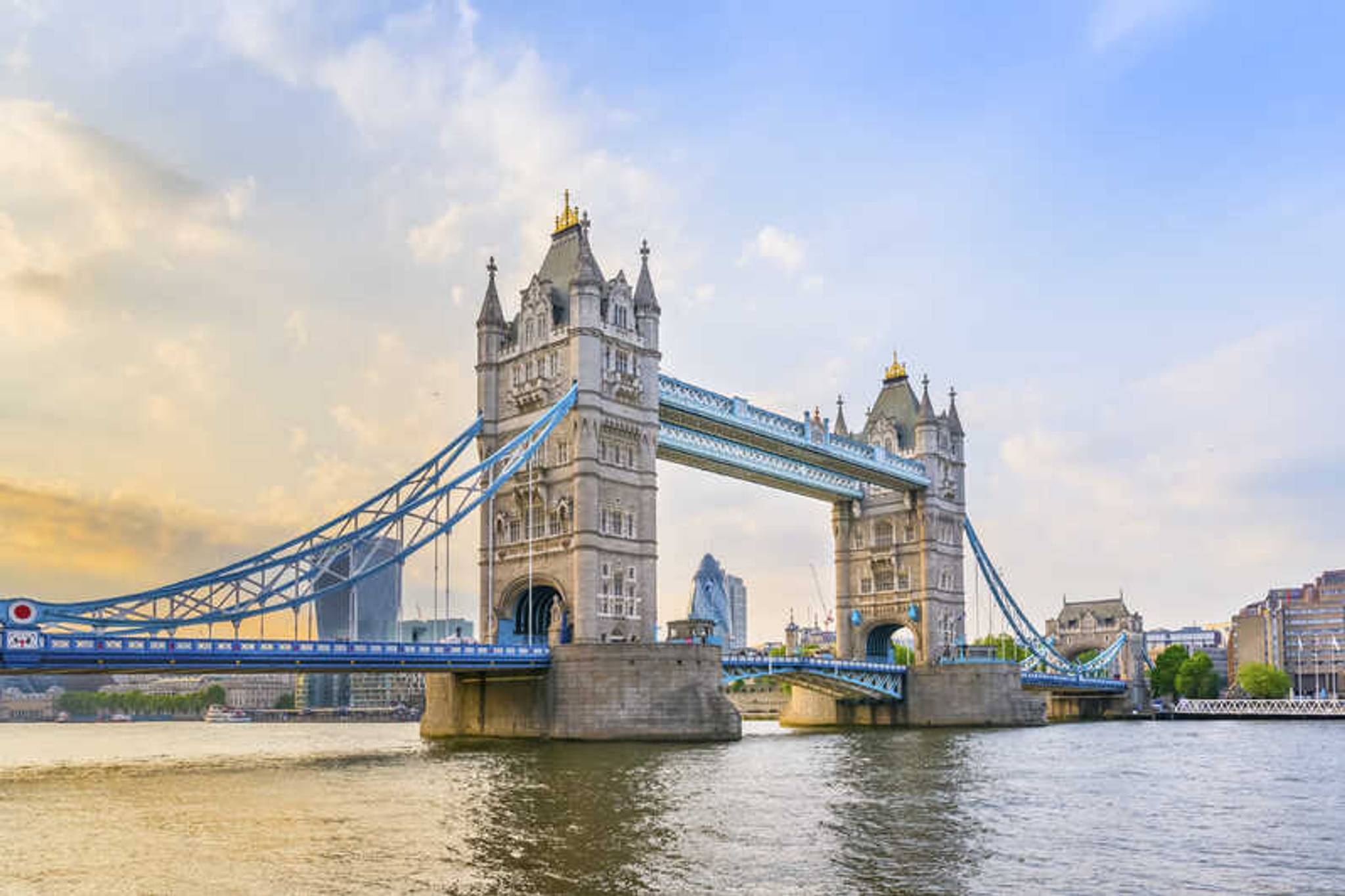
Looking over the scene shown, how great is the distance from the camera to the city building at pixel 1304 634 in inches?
7195

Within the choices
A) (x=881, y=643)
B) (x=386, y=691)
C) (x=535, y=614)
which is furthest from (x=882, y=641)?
(x=386, y=691)

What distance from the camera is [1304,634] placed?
618 ft

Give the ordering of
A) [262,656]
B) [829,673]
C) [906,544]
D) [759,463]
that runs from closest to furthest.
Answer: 1. [262,656]
2. [829,673]
3. [759,463]
4. [906,544]

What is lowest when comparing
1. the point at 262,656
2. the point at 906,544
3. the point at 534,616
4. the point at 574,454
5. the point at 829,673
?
the point at 829,673

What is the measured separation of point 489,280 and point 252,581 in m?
24.4

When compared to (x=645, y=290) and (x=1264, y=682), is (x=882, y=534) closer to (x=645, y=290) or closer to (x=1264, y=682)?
(x=645, y=290)

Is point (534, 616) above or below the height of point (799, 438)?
below

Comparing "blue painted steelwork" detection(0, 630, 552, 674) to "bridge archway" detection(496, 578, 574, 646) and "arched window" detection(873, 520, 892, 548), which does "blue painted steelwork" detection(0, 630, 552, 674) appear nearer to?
"bridge archway" detection(496, 578, 574, 646)

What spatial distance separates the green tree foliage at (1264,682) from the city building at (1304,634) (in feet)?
155

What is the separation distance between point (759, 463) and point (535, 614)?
756 inches

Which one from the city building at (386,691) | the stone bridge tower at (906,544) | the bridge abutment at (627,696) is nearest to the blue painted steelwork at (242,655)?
the bridge abutment at (627,696)

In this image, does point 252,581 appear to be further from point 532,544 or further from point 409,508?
point 532,544

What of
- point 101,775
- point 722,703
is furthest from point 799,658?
point 101,775

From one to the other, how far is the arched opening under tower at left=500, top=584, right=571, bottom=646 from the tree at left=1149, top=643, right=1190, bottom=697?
9282 cm
